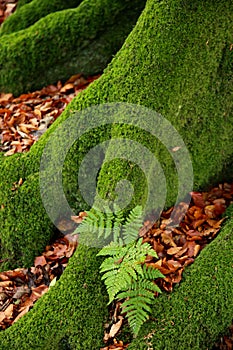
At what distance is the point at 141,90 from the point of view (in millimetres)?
4359

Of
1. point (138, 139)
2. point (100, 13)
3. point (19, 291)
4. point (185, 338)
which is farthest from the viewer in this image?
point (100, 13)

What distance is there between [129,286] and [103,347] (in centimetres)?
58

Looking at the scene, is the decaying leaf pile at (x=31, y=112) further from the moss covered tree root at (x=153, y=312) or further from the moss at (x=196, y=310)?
the moss at (x=196, y=310)

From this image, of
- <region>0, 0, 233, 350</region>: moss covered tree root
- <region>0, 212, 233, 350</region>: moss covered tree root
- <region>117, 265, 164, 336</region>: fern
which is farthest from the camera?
<region>0, 0, 233, 350</region>: moss covered tree root

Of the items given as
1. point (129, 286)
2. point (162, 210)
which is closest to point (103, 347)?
point (129, 286)

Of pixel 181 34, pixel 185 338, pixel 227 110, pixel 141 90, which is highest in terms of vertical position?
pixel 181 34

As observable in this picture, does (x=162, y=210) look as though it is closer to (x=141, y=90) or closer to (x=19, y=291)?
(x=141, y=90)

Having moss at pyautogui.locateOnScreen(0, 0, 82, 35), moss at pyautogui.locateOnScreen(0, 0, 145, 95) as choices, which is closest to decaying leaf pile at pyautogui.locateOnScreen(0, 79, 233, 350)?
moss at pyautogui.locateOnScreen(0, 0, 145, 95)

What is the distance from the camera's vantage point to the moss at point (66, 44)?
6.24 metres

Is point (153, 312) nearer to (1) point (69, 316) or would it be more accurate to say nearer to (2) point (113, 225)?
(1) point (69, 316)

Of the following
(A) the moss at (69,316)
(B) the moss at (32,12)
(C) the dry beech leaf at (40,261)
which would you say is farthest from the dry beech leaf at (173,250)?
(B) the moss at (32,12)

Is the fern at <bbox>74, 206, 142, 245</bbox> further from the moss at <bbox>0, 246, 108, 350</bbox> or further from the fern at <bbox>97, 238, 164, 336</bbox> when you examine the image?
the moss at <bbox>0, 246, 108, 350</bbox>

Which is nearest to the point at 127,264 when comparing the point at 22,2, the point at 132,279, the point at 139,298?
the point at 132,279

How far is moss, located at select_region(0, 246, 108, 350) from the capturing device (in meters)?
4.03
